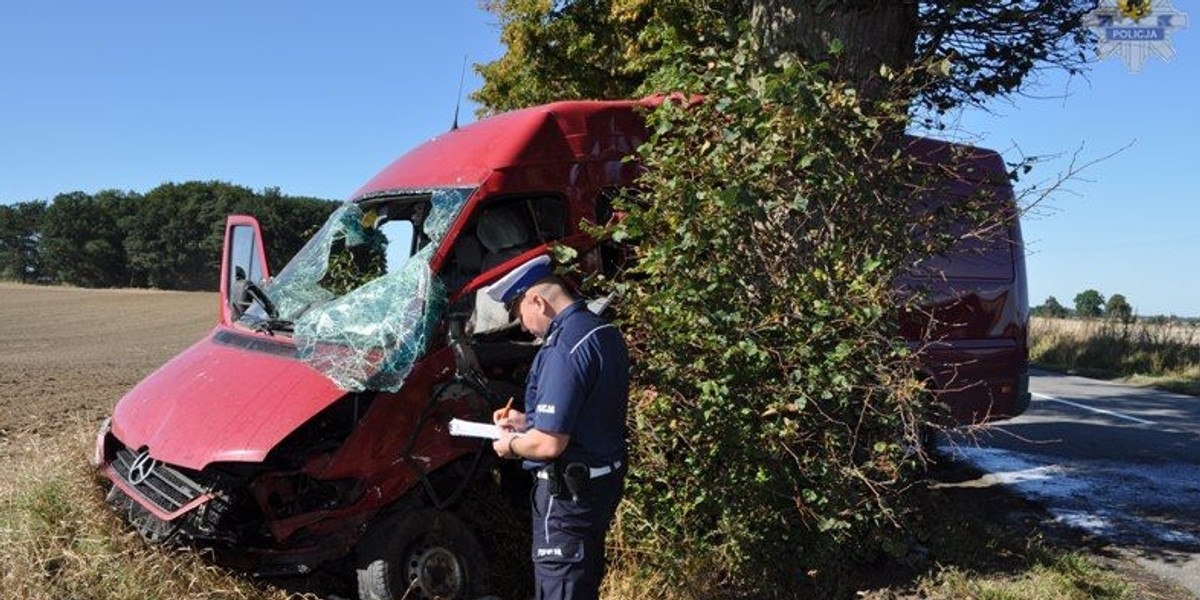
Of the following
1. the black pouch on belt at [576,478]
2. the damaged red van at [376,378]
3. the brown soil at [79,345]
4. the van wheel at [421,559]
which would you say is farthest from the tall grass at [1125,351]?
the brown soil at [79,345]

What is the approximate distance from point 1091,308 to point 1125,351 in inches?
919

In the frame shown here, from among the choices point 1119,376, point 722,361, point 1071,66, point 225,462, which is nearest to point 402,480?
point 225,462

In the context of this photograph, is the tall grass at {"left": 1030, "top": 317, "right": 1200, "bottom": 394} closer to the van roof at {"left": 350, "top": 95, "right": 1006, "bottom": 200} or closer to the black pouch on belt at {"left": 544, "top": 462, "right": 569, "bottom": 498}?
the van roof at {"left": 350, "top": 95, "right": 1006, "bottom": 200}

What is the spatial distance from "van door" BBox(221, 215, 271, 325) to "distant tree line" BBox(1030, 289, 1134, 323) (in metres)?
7.20

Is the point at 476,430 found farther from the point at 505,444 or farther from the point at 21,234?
the point at 21,234

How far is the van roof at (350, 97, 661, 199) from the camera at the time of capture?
561 cm

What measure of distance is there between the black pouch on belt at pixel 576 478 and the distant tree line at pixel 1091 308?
23.3 feet

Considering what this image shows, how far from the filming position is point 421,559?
4.55 m

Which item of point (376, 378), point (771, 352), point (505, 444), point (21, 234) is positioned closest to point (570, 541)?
point (505, 444)

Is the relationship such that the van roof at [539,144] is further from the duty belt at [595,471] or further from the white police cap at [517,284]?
the duty belt at [595,471]

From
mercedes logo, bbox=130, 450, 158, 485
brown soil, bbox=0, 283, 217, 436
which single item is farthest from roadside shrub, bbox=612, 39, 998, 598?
brown soil, bbox=0, 283, 217, 436

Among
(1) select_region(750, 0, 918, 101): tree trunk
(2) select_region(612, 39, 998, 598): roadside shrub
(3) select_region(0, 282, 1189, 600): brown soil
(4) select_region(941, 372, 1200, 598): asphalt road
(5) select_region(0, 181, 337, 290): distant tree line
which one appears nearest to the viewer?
(2) select_region(612, 39, 998, 598): roadside shrub

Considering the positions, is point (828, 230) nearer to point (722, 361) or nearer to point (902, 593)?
point (722, 361)

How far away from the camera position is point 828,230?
493 cm
